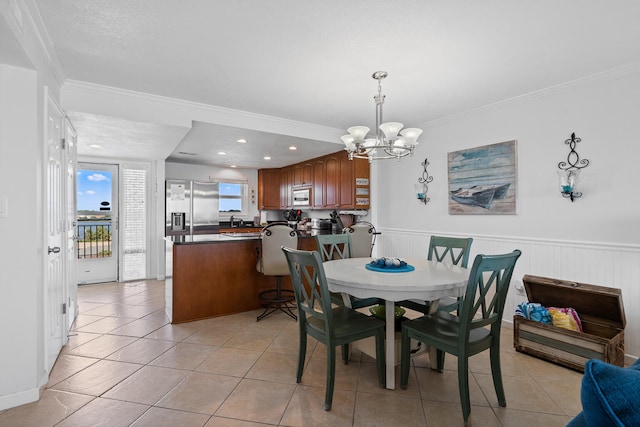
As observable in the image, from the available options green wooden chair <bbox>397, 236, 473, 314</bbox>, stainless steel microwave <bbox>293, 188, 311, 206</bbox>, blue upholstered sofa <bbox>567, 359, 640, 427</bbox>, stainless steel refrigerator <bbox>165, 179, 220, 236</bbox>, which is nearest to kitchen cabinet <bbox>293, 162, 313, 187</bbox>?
stainless steel microwave <bbox>293, 188, 311, 206</bbox>

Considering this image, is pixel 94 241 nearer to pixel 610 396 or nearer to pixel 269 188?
pixel 269 188

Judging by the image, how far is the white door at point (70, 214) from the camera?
291 cm

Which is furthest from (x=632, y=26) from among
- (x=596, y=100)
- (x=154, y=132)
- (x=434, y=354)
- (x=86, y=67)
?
(x=154, y=132)

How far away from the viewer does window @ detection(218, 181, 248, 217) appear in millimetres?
7117

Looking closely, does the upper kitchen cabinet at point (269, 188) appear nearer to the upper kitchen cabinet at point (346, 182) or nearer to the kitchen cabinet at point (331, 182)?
the kitchen cabinet at point (331, 182)

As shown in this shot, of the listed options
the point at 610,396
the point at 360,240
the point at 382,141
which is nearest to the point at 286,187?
the point at 360,240

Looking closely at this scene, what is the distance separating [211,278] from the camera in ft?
11.9

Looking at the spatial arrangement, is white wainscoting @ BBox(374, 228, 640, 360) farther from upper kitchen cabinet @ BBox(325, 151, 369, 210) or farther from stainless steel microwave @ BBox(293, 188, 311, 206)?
stainless steel microwave @ BBox(293, 188, 311, 206)

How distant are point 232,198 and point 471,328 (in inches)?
244

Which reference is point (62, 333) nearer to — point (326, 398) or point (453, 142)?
point (326, 398)

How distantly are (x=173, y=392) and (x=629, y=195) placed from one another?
3.74m

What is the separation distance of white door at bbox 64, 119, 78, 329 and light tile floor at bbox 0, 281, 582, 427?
41 centimetres

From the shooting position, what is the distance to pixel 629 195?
8.60 feet

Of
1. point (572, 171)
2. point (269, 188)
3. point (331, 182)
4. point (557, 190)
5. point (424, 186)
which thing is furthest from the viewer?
point (269, 188)
